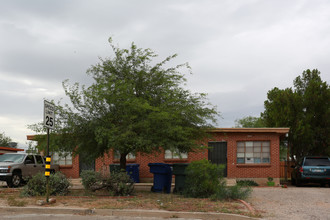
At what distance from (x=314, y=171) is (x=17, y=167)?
1413 cm

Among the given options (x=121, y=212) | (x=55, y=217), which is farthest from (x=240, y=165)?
(x=55, y=217)

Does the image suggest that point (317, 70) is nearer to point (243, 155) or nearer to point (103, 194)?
point (243, 155)

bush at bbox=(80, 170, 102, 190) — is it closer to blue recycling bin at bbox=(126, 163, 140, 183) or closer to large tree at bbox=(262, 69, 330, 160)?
blue recycling bin at bbox=(126, 163, 140, 183)

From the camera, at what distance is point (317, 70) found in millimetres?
26953

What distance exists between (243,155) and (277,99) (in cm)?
564

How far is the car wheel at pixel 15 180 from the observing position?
1769 centimetres

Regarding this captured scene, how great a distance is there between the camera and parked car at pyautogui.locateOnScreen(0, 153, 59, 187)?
17.6 meters

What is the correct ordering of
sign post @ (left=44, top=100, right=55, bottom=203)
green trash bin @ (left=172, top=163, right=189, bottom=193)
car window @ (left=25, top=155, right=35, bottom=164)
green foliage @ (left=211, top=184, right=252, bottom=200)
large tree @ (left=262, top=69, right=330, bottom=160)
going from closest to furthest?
sign post @ (left=44, top=100, right=55, bottom=203) → green foliage @ (left=211, top=184, right=252, bottom=200) → green trash bin @ (left=172, top=163, right=189, bottom=193) → car window @ (left=25, top=155, right=35, bottom=164) → large tree @ (left=262, top=69, right=330, bottom=160)

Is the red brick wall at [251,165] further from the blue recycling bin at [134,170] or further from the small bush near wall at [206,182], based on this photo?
the small bush near wall at [206,182]

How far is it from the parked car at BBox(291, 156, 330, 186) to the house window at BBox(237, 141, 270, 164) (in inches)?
85.8

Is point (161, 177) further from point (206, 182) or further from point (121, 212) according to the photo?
point (121, 212)

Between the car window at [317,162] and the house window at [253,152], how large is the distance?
2.29 m

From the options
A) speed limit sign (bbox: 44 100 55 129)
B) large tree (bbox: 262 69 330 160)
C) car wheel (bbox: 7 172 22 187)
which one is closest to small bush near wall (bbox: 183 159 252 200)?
speed limit sign (bbox: 44 100 55 129)

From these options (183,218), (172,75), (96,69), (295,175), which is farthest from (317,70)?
(183,218)
